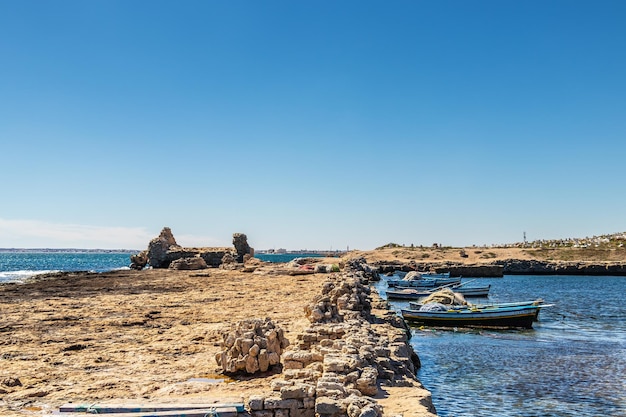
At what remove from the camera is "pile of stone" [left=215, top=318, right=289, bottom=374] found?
33.2ft

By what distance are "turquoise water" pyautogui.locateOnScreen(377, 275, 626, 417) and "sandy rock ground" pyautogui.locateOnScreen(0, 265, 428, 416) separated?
458 centimetres

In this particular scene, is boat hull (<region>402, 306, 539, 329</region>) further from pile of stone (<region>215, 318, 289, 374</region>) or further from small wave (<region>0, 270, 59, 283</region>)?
small wave (<region>0, 270, 59, 283</region>)

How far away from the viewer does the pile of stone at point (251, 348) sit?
1011cm

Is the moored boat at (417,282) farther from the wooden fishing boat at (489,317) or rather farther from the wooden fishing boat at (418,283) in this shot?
the wooden fishing boat at (489,317)

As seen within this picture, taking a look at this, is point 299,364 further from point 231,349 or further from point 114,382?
point 114,382

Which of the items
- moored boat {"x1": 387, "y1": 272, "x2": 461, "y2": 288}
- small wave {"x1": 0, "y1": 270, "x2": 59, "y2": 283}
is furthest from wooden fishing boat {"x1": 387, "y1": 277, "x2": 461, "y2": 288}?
small wave {"x1": 0, "y1": 270, "x2": 59, "y2": 283}

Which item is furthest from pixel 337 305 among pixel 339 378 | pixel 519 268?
pixel 519 268

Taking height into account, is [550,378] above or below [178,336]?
below

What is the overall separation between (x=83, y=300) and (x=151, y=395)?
60.9ft

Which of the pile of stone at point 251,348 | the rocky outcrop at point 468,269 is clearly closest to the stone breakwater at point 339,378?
the pile of stone at point 251,348

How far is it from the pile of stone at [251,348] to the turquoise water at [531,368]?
4169mm

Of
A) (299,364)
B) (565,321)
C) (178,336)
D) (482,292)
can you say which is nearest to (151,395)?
(299,364)

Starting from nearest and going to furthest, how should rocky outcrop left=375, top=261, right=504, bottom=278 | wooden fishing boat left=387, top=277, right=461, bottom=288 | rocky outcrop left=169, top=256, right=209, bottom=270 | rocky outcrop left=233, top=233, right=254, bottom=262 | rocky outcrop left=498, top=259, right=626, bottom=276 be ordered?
1. wooden fishing boat left=387, top=277, right=461, bottom=288
2. rocky outcrop left=169, top=256, right=209, bottom=270
3. rocky outcrop left=233, top=233, right=254, bottom=262
4. rocky outcrop left=498, top=259, right=626, bottom=276
5. rocky outcrop left=375, top=261, right=504, bottom=278

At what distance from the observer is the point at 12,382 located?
31.6 feet
